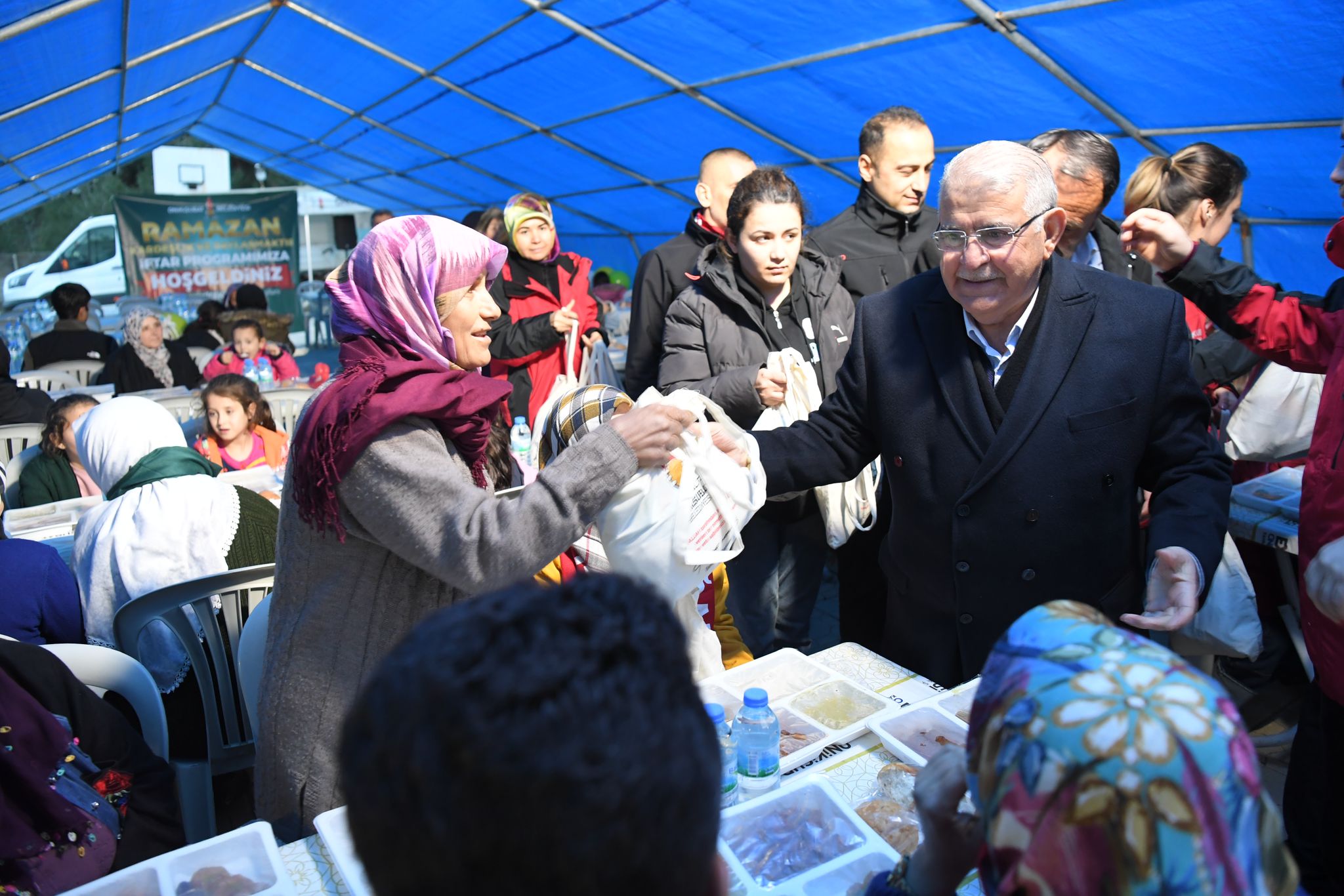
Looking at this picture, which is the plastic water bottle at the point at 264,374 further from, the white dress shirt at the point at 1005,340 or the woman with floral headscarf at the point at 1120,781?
the woman with floral headscarf at the point at 1120,781

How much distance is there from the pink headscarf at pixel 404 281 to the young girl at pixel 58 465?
137 inches

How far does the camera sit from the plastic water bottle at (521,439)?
15.2 ft

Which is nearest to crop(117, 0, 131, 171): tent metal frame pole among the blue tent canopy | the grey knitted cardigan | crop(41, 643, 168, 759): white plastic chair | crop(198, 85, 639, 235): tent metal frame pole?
the blue tent canopy

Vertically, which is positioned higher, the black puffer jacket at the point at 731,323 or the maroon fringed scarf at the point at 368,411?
the black puffer jacket at the point at 731,323

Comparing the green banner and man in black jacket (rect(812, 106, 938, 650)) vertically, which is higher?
the green banner

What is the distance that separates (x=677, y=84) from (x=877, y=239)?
3.76m

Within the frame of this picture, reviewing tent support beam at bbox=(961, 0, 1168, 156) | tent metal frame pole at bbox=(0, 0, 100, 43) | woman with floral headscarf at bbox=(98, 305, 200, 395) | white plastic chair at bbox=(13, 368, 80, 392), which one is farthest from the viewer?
white plastic chair at bbox=(13, 368, 80, 392)

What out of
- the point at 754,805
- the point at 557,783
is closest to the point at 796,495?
the point at 754,805

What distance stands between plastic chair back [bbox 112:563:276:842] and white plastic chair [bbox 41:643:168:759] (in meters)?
0.32

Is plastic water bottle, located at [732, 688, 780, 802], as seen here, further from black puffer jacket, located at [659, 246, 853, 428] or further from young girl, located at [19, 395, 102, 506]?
young girl, located at [19, 395, 102, 506]

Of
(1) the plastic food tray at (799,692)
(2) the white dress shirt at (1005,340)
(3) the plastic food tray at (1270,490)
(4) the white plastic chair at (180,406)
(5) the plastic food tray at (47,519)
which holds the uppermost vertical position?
(2) the white dress shirt at (1005,340)

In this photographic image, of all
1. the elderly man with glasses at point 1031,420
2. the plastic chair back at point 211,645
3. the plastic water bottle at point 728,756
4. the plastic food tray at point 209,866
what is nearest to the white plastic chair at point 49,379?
the plastic chair back at point 211,645

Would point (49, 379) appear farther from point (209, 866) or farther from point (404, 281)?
point (209, 866)

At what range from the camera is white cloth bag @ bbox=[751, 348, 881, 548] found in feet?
9.50
